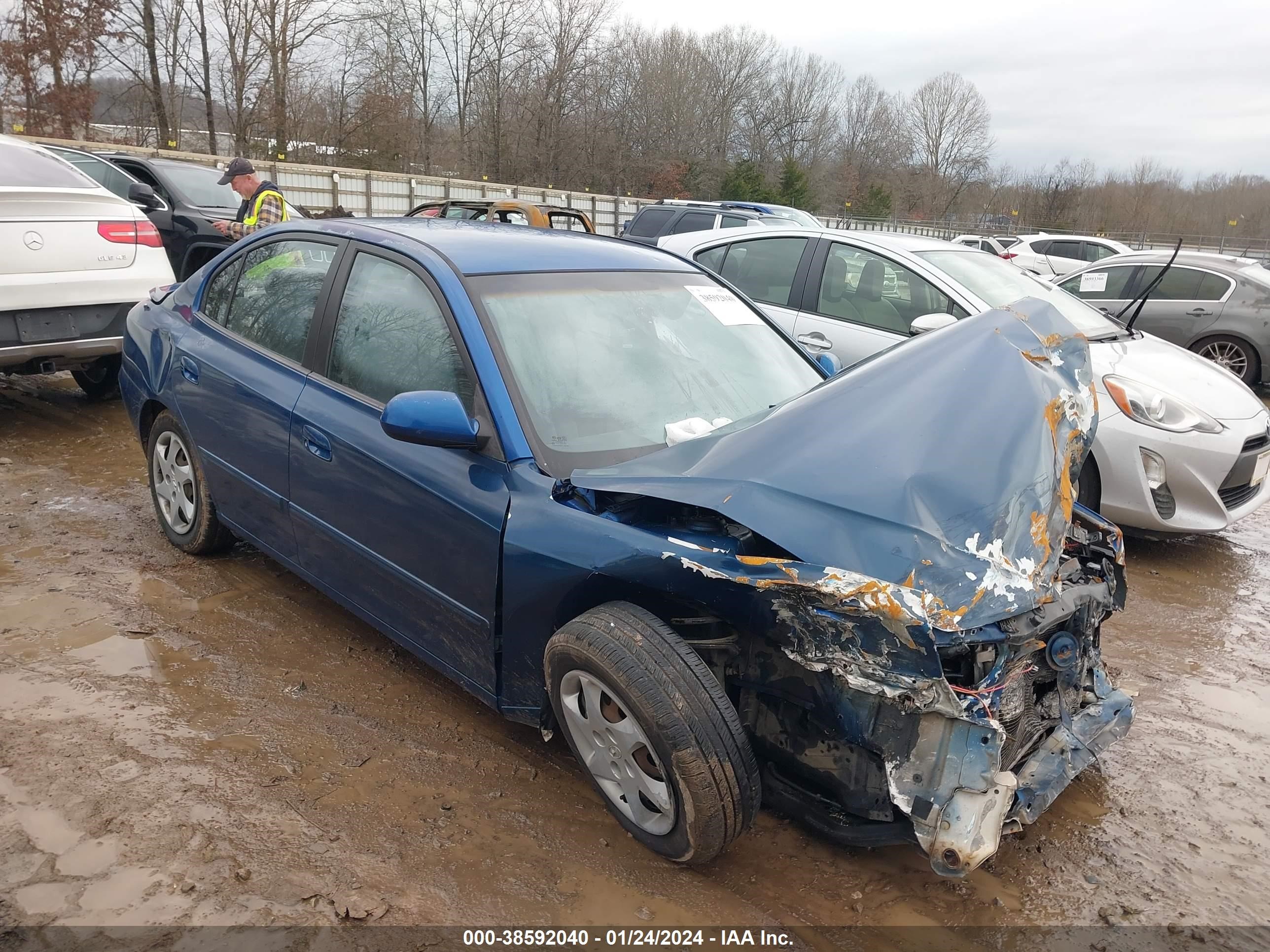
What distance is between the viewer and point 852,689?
2.17 m

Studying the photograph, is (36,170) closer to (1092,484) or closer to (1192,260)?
(1092,484)

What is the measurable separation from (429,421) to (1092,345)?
14.7 feet

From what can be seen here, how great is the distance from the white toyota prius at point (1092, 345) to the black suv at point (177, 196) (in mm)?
4903

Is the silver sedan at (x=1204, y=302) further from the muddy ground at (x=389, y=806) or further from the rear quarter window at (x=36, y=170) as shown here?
the rear quarter window at (x=36, y=170)

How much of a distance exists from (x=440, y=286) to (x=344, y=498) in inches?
31.5

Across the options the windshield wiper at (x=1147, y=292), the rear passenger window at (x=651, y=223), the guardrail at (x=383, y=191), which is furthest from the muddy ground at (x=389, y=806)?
the guardrail at (x=383, y=191)

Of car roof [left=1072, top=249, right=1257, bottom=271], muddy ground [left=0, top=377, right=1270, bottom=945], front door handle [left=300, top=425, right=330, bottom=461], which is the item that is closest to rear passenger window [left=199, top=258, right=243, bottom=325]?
front door handle [left=300, top=425, right=330, bottom=461]

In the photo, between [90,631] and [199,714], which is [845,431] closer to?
[199,714]

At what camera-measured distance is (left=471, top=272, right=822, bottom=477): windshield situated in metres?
2.75

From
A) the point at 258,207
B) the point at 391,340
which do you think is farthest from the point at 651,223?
the point at 391,340

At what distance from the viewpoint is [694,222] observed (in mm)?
12766

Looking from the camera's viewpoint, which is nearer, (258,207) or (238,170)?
(258,207)

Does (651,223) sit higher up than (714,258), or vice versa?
(651,223)

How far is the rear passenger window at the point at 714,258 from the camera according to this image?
6875 mm
